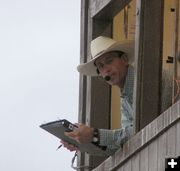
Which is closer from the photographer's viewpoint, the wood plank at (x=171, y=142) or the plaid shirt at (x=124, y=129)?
the wood plank at (x=171, y=142)

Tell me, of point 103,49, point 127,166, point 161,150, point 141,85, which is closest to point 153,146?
point 161,150

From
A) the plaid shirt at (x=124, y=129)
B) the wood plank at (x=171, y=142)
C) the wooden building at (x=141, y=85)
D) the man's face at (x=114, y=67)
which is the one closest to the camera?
the wood plank at (x=171, y=142)

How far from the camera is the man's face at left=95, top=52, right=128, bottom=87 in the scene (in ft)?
28.0

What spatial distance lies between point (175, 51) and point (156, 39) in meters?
1.19

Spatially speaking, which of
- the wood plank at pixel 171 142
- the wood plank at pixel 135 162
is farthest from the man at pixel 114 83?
the wood plank at pixel 171 142

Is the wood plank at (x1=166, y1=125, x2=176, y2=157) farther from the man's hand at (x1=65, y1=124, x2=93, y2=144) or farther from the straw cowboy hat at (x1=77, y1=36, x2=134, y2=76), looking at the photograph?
the straw cowboy hat at (x1=77, y1=36, x2=134, y2=76)

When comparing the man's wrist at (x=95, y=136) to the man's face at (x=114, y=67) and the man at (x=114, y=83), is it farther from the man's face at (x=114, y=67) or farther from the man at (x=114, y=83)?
the man's face at (x=114, y=67)

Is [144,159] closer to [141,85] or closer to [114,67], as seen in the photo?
[141,85]

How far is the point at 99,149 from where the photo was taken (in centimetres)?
858

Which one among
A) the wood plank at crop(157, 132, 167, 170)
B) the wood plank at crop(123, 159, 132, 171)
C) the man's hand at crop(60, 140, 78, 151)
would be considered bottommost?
the wood plank at crop(123, 159, 132, 171)

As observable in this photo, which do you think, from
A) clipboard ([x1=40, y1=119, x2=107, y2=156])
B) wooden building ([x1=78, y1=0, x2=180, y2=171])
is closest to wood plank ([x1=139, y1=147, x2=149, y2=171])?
wooden building ([x1=78, y1=0, x2=180, y2=171])

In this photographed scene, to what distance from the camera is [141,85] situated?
825 centimetres

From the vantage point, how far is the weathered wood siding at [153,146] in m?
7.01

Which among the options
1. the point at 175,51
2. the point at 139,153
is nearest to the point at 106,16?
the point at 175,51
